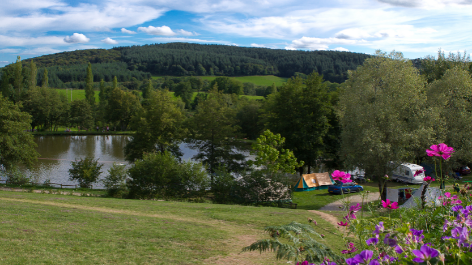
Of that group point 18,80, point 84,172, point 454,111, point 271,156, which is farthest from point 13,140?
point 18,80

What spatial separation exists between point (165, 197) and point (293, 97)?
16891mm

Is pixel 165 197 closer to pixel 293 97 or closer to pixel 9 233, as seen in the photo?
pixel 9 233

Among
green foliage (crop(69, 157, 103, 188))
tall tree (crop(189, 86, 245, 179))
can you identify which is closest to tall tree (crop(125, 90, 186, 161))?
tall tree (crop(189, 86, 245, 179))

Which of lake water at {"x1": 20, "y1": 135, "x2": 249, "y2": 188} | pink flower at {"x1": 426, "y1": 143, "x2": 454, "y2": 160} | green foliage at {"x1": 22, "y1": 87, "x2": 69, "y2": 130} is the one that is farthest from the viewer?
green foliage at {"x1": 22, "y1": 87, "x2": 69, "y2": 130}

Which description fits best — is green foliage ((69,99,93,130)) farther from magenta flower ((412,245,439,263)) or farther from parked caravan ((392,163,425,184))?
magenta flower ((412,245,439,263))

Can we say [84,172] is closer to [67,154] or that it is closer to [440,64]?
[67,154]

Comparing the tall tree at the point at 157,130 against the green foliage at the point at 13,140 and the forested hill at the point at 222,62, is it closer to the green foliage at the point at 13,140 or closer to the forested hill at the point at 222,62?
the green foliage at the point at 13,140

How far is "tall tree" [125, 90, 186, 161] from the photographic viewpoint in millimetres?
30453

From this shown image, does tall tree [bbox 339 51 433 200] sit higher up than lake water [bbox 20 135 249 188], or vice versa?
tall tree [bbox 339 51 433 200]

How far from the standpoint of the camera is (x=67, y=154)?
43.9 metres

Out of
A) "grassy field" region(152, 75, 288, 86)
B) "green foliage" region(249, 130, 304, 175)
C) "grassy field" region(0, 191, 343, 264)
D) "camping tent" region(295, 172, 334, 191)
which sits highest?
"grassy field" region(152, 75, 288, 86)

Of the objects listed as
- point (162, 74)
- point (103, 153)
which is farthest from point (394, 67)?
point (162, 74)

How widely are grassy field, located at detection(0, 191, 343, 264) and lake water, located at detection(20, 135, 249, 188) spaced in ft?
61.3

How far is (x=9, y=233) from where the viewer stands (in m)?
8.14
